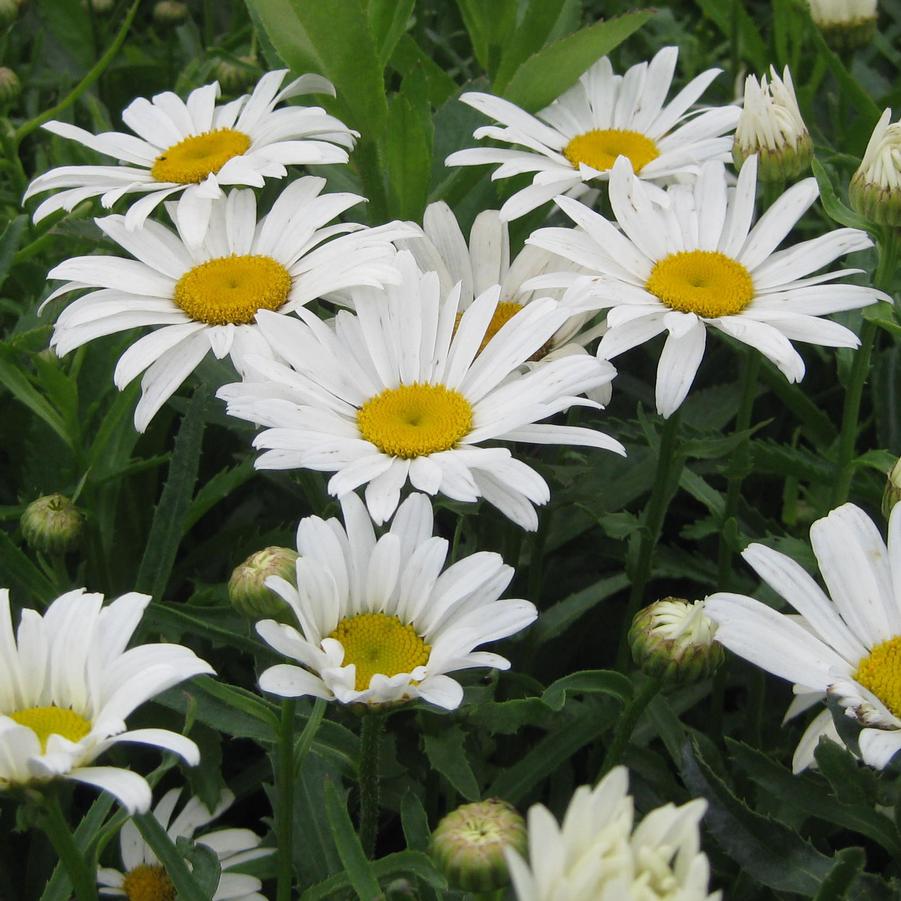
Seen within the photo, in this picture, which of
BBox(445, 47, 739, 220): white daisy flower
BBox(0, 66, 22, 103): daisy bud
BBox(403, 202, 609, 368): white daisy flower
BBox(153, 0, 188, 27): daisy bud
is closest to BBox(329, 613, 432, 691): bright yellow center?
BBox(403, 202, 609, 368): white daisy flower

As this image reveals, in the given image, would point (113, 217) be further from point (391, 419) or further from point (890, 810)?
point (890, 810)

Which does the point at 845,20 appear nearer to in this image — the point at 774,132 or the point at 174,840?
the point at 774,132

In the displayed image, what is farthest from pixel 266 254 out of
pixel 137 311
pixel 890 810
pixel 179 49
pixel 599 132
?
pixel 179 49

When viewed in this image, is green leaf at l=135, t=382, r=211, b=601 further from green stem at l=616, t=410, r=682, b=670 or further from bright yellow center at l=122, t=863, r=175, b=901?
green stem at l=616, t=410, r=682, b=670

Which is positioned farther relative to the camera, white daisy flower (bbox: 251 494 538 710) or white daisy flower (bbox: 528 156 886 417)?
white daisy flower (bbox: 528 156 886 417)

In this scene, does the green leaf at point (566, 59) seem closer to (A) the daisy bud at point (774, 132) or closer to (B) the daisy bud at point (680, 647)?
(A) the daisy bud at point (774, 132)
